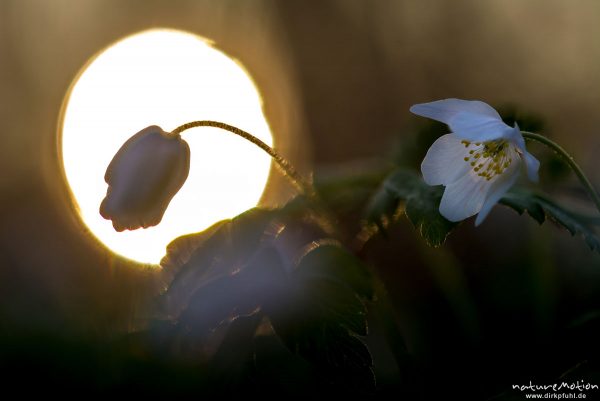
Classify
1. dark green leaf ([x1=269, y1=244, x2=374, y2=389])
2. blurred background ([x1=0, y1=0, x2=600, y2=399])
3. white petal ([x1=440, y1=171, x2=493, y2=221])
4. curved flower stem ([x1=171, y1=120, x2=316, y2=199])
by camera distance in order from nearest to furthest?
dark green leaf ([x1=269, y1=244, x2=374, y2=389]) → white petal ([x1=440, y1=171, x2=493, y2=221]) → curved flower stem ([x1=171, y1=120, x2=316, y2=199]) → blurred background ([x1=0, y1=0, x2=600, y2=399])

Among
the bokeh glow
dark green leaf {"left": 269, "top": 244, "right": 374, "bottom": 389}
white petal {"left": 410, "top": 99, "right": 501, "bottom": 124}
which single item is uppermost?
the bokeh glow

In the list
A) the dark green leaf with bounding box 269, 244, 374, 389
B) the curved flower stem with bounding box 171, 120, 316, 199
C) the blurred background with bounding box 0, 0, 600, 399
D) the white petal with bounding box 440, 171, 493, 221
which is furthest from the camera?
the blurred background with bounding box 0, 0, 600, 399

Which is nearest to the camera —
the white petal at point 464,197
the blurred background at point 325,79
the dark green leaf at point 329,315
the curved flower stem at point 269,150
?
the dark green leaf at point 329,315

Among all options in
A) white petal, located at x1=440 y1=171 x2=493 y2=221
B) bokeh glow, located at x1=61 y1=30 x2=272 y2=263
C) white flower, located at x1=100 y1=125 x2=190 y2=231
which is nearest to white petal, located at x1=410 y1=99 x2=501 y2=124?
white petal, located at x1=440 y1=171 x2=493 y2=221

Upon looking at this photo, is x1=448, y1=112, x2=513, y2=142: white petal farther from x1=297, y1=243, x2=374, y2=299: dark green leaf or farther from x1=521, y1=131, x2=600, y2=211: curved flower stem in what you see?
x1=297, y1=243, x2=374, y2=299: dark green leaf

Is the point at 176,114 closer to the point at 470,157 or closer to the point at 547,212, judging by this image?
the point at 470,157

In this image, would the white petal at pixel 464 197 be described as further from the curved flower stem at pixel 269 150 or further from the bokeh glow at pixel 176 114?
the bokeh glow at pixel 176 114

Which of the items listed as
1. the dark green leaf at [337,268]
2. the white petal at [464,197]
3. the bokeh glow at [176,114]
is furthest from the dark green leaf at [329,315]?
the bokeh glow at [176,114]
